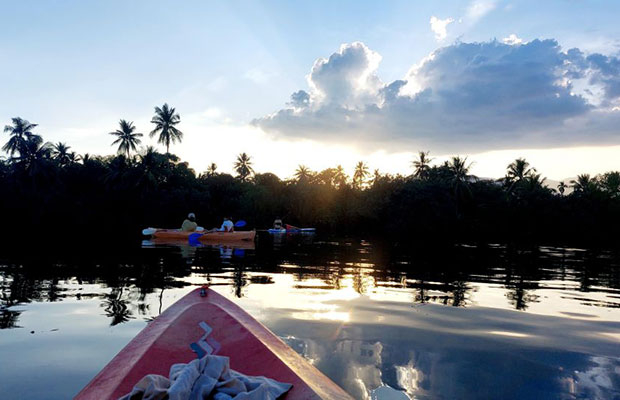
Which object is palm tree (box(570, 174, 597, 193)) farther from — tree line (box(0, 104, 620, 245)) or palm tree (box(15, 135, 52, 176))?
palm tree (box(15, 135, 52, 176))

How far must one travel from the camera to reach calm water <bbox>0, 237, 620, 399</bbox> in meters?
3.89

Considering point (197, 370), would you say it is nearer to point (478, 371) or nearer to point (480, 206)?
point (478, 371)

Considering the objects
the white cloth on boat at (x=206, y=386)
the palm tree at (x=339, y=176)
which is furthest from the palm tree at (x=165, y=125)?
the white cloth on boat at (x=206, y=386)

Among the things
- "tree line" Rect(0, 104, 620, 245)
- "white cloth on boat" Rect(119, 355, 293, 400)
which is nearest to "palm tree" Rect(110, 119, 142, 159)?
"tree line" Rect(0, 104, 620, 245)

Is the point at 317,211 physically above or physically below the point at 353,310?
above

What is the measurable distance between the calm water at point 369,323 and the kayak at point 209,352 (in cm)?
61

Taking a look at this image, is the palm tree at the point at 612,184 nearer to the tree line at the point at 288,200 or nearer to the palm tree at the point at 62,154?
the tree line at the point at 288,200

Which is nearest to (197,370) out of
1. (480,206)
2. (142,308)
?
(142,308)

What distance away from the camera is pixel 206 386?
2.49m

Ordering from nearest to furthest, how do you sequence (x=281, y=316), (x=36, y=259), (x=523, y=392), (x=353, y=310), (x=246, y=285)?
(x=523, y=392) → (x=281, y=316) → (x=353, y=310) → (x=246, y=285) → (x=36, y=259)

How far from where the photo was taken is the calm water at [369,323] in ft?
12.8

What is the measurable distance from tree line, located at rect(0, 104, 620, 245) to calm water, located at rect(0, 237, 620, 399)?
2492 centimetres

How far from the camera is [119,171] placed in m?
42.0

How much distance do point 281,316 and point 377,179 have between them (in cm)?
4786
